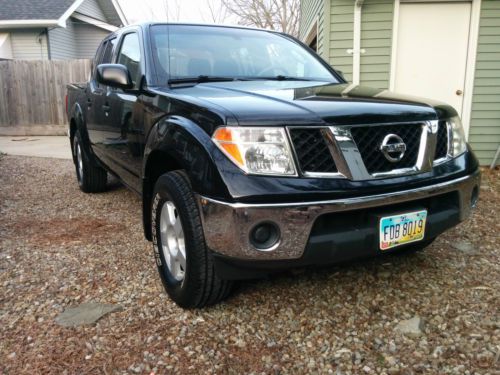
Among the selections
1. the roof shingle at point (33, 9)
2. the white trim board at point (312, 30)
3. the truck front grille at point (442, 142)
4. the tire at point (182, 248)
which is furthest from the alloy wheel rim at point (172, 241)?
the roof shingle at point (33, 9)

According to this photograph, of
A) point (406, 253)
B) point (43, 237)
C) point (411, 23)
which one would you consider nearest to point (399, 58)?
point (411, 23)

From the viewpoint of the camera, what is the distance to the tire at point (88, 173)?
16.8ft

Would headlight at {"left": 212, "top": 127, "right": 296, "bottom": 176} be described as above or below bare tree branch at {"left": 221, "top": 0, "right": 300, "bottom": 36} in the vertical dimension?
below

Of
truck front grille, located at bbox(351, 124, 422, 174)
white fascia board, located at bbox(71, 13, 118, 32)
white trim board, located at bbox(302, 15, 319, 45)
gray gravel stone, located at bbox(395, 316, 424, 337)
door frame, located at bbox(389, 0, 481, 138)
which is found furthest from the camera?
white fascia board, located at bbox(71, 13, 118, 32)

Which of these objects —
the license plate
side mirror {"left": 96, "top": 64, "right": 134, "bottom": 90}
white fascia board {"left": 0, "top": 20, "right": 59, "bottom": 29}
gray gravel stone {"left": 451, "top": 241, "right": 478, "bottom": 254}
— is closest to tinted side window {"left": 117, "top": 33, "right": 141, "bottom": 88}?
side mirror {"left": 96, "top": 64, "right": 134, "bottom": 90}

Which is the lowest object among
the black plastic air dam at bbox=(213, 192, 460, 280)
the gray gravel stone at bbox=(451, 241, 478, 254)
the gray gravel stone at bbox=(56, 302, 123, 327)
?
the gray gravel stone at bbox=(56, 302, 123, 327)

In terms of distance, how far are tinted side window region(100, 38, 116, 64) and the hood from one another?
1.85 metres

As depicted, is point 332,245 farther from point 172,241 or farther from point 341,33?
point 341,33

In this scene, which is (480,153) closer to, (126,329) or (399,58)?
(399,58)

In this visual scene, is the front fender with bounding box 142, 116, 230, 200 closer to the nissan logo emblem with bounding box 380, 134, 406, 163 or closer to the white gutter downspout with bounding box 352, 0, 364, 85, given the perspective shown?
the nissan logo emblem with bounding box 380, 134, 406, 163

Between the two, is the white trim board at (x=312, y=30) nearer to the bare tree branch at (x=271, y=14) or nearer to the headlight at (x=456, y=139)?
the headlight at (x=456, y=139)

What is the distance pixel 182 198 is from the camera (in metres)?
2.30

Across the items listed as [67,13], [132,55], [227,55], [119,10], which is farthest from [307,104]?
[119,10]

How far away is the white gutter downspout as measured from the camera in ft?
21.8
